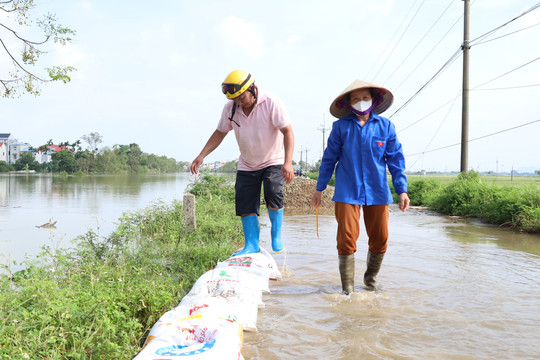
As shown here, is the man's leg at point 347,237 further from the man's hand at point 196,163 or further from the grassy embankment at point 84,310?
the man's hand at point 196,163

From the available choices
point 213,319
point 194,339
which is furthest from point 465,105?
point 194,339

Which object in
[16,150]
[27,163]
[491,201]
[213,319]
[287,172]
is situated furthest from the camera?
[16,150]

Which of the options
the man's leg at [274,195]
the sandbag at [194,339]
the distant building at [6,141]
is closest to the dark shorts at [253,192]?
the man's leg at [274,195]

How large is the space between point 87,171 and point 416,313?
95369 mm

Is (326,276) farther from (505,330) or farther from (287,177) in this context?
(505,330)

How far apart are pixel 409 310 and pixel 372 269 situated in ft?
1.84

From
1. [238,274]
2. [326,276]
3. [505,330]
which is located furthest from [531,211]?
[238,274]

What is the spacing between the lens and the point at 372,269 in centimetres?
370

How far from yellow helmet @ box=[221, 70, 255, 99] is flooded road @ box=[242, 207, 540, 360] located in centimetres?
190

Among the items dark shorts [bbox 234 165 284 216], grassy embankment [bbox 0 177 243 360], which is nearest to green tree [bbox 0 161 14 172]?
grassy embankment [bbox 0 177 243 360]

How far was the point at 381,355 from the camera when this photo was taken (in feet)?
7.94

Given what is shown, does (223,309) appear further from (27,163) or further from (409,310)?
(27,163)

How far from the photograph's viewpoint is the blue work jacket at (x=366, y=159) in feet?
11.3

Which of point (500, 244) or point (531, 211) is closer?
point (500, 244)
